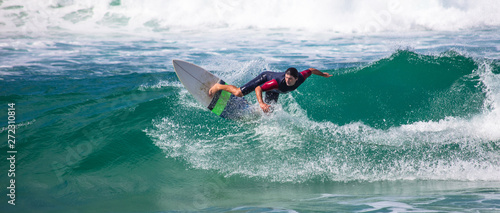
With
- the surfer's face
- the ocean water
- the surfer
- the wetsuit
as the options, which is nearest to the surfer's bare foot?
the surfer

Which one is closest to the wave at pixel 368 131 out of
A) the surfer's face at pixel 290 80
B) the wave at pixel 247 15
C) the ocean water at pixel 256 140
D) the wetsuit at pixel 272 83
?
the ocean water at pixel 256 140

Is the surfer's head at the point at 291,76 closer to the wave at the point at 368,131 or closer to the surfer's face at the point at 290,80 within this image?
the surfer's face at the point at 290,80

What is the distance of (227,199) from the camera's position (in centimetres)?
445

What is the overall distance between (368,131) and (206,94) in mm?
3096

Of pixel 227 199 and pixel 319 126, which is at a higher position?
pixel 319 126

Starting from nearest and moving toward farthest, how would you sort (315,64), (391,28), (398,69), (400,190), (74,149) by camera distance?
(400,190) < (74,149) < (398,69) < (315,64) < (391,28)

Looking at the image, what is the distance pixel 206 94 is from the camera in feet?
22.0

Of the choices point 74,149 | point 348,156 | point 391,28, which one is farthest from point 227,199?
point 391,28

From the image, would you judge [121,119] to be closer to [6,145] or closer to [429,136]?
[6,145]

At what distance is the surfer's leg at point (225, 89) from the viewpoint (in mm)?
6043

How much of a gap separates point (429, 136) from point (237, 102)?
3.47 metres

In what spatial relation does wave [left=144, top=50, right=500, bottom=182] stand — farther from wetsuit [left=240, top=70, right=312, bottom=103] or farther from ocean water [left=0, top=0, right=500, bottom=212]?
wetsuit [left=240, top=70, right=312, bottom=103]

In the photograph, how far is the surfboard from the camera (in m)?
6.64

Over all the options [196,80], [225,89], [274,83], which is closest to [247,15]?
[196,80]
